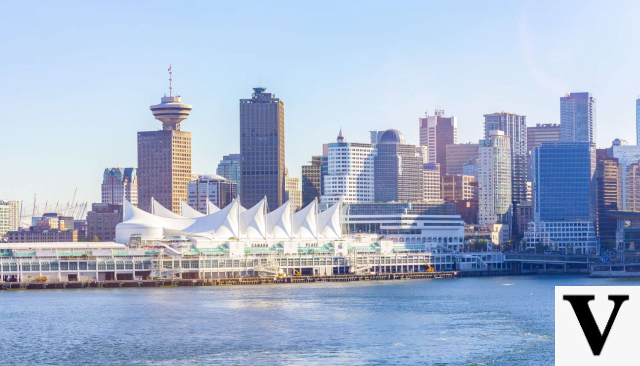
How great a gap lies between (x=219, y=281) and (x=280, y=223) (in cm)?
2236

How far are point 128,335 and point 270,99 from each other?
133507 millimetres

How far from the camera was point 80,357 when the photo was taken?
43031 mm

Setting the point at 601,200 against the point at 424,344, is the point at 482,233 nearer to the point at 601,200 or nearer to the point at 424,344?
the point at 601,200

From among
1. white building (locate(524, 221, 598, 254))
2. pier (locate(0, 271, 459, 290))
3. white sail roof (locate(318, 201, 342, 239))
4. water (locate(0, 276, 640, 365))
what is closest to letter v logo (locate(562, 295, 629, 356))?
water (locate(0, 276, 640, 365))

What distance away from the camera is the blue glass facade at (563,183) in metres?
174

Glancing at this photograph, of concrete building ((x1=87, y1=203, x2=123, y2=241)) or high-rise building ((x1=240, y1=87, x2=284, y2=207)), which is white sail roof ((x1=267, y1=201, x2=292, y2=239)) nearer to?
high-rise building ((x1=240, y1=87, x2=284, y2=207))

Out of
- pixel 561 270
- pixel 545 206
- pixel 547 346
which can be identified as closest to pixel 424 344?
pixel 547 346

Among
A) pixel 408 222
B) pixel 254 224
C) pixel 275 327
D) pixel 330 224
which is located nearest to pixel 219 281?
pixel 254 224

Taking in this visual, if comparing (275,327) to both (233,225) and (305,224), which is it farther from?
(305,224)

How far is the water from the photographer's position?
4231 cm

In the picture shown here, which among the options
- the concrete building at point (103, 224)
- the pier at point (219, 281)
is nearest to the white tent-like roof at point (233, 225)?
the pier at point (219, 281)

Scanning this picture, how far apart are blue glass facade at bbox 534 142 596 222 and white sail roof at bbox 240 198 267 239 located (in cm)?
7289

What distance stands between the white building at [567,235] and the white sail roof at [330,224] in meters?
52.7

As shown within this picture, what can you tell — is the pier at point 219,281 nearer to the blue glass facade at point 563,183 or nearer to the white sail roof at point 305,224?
the white sail roof at point 305,224
